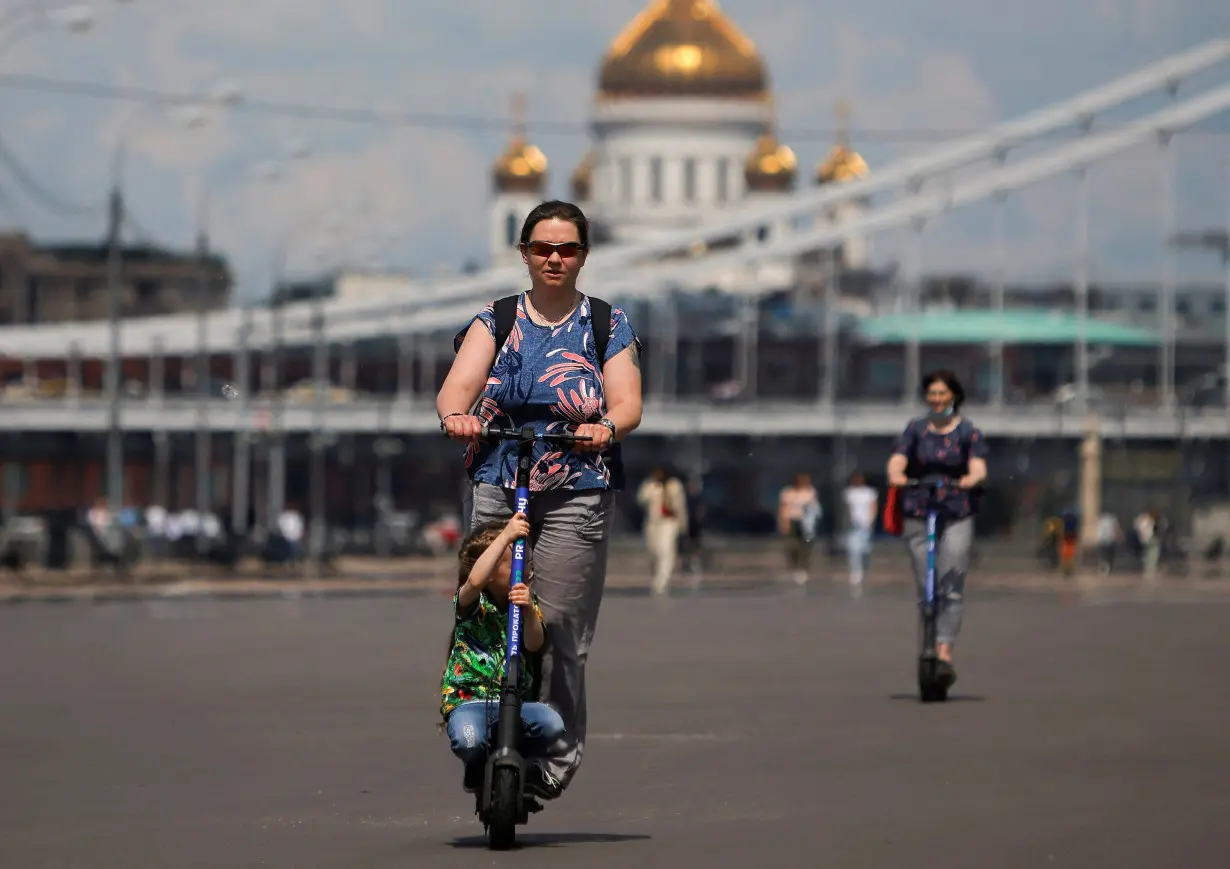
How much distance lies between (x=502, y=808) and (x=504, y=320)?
1473 millimetres

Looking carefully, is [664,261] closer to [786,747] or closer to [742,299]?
[742,299]

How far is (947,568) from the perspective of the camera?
16.8m

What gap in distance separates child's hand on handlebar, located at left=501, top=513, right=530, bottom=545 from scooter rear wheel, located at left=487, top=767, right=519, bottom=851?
67 centimetres

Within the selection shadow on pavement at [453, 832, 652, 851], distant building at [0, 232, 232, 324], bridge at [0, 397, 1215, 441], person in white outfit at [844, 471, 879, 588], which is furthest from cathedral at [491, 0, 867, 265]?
shadow on pavement at [453, 832, 652, 851]

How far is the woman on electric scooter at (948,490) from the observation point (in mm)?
16797

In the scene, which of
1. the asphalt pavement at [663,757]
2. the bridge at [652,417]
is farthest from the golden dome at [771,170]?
the asphalt pavement at [663,757]

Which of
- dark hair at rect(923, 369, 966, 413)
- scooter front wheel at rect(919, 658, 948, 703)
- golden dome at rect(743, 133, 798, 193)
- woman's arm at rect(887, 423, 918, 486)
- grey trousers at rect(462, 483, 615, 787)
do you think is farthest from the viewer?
golden dome at rect(743, 133, 798, 193)

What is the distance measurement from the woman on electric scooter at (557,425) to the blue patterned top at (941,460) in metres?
7.47

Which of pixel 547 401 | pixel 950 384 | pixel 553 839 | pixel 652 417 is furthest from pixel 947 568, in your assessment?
pixel 652 417

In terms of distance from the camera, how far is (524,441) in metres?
9.30

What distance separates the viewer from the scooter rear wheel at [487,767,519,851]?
9.23 meters

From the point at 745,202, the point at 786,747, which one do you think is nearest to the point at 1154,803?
the point at 786,747

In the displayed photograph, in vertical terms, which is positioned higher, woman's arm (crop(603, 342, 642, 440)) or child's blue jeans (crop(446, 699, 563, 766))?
woman's arm (crop(603, 342, 642, 440))

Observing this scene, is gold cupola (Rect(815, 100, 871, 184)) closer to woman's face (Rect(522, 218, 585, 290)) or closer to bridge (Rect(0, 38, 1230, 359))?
bridge (Rect(0, 38, 1230, 359))
